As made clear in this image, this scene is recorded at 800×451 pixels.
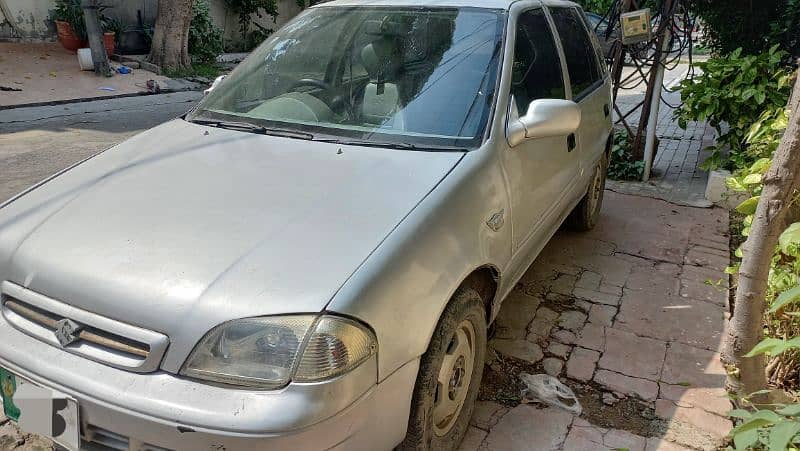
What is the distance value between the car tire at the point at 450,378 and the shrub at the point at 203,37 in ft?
42.2

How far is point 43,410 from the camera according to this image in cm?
176

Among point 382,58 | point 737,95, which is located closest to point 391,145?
point 382,58

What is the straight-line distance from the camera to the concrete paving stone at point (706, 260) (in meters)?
4.23

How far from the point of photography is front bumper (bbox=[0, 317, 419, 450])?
157cm

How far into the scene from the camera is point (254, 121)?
2.77m

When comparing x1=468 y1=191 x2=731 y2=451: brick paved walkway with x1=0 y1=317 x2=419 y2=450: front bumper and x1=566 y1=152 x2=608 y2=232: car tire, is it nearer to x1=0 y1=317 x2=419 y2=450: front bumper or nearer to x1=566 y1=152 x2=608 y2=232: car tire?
x1=566 y1=152 x2=608 y2=232: car tire

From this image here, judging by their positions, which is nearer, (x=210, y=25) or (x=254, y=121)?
(x=254, y=121)

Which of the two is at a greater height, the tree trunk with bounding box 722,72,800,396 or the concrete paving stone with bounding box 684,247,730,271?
the tree trunk with bounding box 722,72,800,396

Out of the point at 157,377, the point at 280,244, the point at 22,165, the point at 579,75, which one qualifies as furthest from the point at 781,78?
the point at 22,165

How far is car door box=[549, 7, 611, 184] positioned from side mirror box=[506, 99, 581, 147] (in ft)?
3.21

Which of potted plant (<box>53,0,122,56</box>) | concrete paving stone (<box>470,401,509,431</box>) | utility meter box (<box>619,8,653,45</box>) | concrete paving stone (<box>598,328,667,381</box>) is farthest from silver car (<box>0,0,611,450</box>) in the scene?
potted plant (<box>53,0,122,56</box>)

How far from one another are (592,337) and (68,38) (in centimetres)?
1230

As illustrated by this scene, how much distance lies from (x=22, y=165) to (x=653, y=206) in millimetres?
5823

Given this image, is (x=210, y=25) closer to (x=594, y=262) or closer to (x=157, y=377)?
(x=594, y=262)
